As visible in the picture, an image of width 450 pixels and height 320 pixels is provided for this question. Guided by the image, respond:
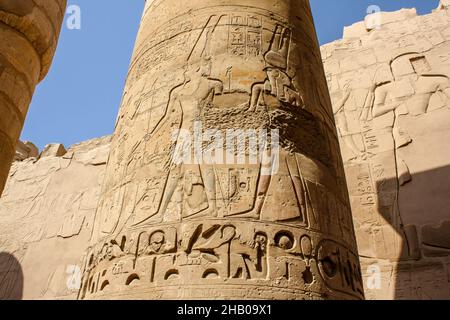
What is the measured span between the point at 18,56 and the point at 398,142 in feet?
17.9

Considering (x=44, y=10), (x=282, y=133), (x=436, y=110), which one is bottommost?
(x=282, y=133)

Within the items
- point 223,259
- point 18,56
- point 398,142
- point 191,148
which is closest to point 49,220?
point 18,56

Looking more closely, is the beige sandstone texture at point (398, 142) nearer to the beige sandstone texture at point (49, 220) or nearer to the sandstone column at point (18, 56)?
the sandstone column at point (18, 56)

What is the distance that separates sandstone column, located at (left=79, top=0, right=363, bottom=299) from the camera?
2.02m

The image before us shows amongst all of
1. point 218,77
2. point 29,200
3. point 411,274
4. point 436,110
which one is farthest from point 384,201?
point 29,200

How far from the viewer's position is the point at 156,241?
2105 mm

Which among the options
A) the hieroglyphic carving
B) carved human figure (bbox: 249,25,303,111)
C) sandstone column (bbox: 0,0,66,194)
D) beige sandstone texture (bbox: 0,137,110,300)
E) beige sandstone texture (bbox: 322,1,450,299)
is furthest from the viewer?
beige sandstone texture (bbox: 0,137,110,300)

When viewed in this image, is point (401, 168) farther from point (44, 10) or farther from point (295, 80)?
point (44, 10)

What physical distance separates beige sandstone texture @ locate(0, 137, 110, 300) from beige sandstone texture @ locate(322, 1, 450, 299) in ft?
16.5

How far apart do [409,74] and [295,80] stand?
5.18 metres

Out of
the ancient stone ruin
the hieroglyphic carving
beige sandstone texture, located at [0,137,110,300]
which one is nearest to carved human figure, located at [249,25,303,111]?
the ancient stone ruin

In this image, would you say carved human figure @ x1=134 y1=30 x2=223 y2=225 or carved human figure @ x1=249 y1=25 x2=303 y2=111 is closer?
carved human figure @ x1=134 y1=30 x2=223 y2=225

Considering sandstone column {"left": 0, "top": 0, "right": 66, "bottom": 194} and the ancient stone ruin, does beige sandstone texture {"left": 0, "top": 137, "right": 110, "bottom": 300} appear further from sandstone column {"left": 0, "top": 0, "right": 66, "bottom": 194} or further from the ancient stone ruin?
the ancient stone ruin

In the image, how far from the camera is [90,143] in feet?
32.2
